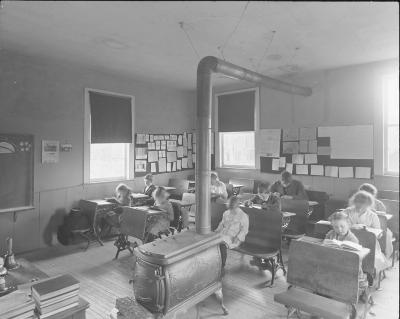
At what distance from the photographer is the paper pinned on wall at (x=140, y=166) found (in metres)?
7.33

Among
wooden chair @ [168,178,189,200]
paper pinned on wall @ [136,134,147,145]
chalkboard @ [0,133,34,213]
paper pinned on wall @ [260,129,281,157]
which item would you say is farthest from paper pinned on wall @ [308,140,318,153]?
chalkboard @ [0,133,34,213]

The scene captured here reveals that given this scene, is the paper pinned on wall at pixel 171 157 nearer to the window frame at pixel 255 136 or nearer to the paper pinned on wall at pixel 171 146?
the paper pinned on wall at pixel 171 146

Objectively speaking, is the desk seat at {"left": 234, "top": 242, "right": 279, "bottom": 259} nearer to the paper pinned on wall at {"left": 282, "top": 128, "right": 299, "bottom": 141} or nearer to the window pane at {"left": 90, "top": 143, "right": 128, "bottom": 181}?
the paper pinned on wall at {"left": 282, "top": 128, "right": 299, "bottom": 141}

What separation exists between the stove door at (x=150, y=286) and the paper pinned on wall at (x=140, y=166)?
4511mm

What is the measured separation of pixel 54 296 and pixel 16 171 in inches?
146

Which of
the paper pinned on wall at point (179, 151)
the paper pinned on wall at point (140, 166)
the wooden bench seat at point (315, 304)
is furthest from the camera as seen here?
the paper pinned on wall at point (179, 151)

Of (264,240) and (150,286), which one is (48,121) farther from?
(264,240)

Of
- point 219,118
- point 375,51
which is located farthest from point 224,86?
point 375,51

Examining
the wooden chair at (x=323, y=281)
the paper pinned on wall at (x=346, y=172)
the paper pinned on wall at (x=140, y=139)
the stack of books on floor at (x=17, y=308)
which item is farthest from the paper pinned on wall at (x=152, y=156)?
the stack of books on floor at (x=17, y=308)

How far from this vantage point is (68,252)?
5.46 meters

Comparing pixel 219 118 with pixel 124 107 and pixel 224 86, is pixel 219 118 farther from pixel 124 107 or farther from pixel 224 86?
pixel 124 107

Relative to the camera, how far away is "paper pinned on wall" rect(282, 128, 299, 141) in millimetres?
6910

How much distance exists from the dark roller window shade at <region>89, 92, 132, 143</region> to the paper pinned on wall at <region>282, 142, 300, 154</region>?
11.3ft

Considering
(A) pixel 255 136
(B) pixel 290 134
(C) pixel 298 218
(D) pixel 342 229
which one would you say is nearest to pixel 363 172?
(B) pixel 290 134
